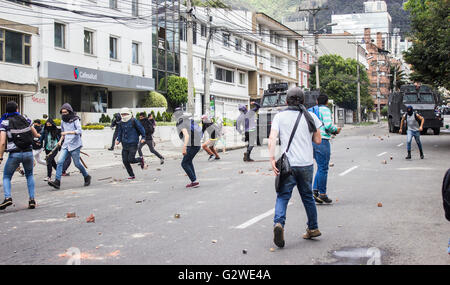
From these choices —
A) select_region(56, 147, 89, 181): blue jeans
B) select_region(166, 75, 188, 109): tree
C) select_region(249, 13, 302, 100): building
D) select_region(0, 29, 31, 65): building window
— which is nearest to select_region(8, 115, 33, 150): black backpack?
select_region(56, 147, 89, 181): blue jeans

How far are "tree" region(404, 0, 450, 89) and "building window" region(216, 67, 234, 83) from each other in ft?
79.3

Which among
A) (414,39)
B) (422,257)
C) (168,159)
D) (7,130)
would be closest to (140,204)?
(7,130)

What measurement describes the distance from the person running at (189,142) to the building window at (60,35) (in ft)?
55.7

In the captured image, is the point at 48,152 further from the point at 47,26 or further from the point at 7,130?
the point at 47,26

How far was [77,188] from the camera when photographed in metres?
11.4

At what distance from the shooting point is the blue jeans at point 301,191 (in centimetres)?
558

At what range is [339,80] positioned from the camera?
69875 millimetres

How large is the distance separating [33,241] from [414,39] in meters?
18.1

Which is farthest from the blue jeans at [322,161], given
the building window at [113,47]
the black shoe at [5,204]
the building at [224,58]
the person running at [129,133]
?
the building at [224,58]

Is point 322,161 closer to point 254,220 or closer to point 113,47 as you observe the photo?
point 254,220

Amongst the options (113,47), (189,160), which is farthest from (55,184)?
(113,47)

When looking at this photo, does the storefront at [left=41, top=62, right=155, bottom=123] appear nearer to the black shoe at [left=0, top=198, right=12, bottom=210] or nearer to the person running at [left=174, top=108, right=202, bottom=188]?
the person running at [left=174, top=108, right=202, bottom=188]

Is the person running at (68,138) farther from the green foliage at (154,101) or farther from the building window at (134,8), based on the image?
the building window at (134,8)

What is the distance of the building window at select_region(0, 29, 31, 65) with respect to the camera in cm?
2231
